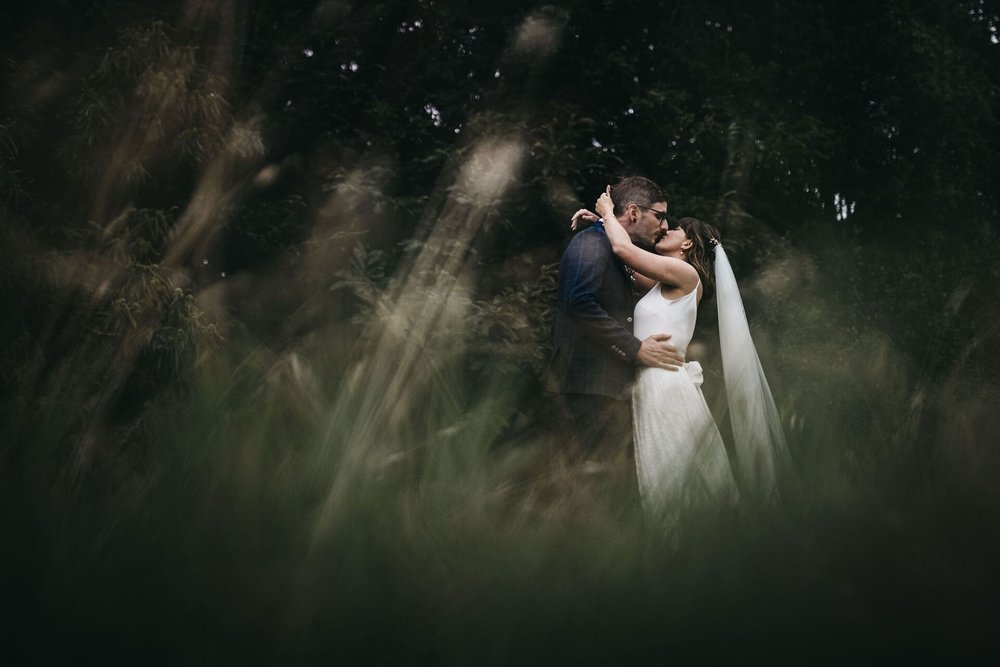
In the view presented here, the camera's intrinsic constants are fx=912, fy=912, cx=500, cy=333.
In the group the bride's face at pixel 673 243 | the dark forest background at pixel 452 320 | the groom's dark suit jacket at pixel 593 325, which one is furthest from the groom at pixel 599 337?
the dark forest background at pixel 452 320

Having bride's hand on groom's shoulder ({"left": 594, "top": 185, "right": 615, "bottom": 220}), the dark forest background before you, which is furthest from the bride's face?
the dark forest background

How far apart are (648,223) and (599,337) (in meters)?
0.56

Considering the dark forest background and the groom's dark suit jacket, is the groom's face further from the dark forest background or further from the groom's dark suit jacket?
the dark forest background

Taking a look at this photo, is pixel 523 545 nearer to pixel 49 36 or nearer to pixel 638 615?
pixel 638 615

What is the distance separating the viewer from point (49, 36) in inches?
231

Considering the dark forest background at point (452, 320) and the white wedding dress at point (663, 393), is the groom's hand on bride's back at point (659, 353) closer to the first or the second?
the white wedding dress at point (663, 393)

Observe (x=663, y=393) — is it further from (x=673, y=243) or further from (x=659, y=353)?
(x=673, y=243)

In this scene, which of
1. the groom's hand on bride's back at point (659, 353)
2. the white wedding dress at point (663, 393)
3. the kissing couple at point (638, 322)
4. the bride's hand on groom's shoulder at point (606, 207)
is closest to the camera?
the white wedding dress at point (663, 393)

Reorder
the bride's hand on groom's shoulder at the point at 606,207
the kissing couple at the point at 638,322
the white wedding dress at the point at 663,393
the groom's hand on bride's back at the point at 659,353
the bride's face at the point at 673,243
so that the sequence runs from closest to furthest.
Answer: the white wedding dress at the point at 663,393
the kissing couple at the point at 638,322
the groom's hand on bride's back at the point at 659,353
the bride's hand on groom's shoulder at the point at 606,207
the bride's face at the point at 673,243

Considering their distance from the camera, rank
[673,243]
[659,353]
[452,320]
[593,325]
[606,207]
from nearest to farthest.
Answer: [593,325] → [659,353] → [606,207] → [673,243] → [452,320]

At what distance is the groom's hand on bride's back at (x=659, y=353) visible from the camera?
3.36m

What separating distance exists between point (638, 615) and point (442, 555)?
0.23 meters

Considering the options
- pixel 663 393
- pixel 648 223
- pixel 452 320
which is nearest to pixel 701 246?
pixel 648 223

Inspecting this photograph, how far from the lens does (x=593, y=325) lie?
3258 millimetres
